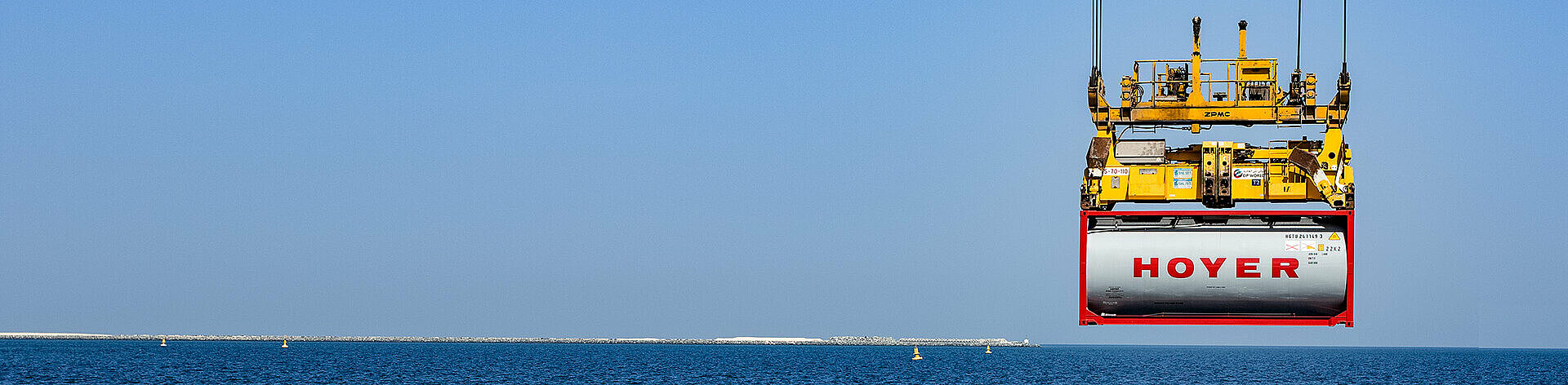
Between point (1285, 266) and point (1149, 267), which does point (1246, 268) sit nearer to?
point (1285, 266)

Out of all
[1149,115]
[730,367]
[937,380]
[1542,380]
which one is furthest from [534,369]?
[1149,115]

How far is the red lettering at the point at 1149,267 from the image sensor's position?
80.2ft

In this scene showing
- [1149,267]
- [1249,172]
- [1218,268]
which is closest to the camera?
[1218,268]

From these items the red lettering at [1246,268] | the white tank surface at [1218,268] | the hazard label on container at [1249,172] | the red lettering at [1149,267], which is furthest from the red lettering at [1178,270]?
the hazard label on container at [1249,172]

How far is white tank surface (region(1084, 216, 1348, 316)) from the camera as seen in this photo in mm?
24312

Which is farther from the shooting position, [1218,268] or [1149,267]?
[1149,267]

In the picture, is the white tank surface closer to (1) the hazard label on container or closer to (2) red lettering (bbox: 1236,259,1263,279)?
(2) red lettering (bbox: 1236,259,1263,279)

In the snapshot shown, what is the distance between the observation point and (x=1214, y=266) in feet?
79.9

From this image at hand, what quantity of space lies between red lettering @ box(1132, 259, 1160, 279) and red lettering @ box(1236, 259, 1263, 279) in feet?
3.62

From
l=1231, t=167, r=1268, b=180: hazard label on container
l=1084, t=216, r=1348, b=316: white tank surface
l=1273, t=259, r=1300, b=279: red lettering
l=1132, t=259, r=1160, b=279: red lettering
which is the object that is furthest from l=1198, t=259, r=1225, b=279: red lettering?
l=1231, t=167, r=1268, b=180: hazard label on container

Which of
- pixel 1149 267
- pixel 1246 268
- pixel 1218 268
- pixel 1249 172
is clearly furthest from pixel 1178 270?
pixel 1249 172

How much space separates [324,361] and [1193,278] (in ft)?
593

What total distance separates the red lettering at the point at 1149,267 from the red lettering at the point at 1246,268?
1.10 metres

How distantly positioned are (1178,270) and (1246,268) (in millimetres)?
948
